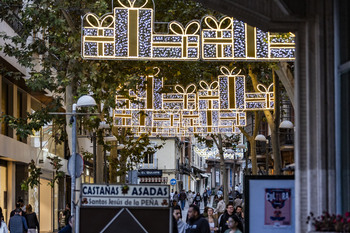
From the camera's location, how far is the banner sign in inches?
545

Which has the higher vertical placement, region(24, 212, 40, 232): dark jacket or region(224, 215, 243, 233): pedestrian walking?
region(224, 215, 243, 233): pedestrian walking

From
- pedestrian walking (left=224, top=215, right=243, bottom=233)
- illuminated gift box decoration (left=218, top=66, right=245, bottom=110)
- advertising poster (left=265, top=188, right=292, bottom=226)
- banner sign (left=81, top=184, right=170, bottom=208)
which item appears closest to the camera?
advertising poster (left=265, top=188, right=292, bottom=226)

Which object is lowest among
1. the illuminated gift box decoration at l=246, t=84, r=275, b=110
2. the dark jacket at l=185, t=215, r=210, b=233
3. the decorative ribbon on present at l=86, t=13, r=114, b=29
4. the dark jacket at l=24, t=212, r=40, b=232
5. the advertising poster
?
the dark jacket at l=24, t=212, r=40, b=232

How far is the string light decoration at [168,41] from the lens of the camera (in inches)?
622

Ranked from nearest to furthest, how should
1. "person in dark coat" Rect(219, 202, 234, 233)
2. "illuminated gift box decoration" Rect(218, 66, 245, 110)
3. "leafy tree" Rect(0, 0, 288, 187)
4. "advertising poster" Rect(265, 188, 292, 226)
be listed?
"advertising poster" Rect(265, 188, 292, 226)
"person in dark coat" Rect(219, 202, 234, 233)
"leafy tree" Rect(0, 0, 288, 187)
"illuminated gift box decoration" Rect(218, 66, 245, 110)

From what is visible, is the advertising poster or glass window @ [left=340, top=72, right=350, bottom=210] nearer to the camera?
glass window @ [left=340, top=72, right=350, bottom=210]

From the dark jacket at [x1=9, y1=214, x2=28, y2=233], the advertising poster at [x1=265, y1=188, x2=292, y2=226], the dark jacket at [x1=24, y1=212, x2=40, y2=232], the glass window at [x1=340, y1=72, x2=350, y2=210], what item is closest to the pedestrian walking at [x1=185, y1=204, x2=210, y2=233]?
the advertising poster at [x1=265, y1=188, x2=292, y2=226]

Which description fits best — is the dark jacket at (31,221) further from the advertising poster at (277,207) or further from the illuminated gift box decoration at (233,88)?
the advertising poster at (277,207)

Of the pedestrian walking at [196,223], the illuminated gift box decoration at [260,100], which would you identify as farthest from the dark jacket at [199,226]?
the illuminated gift box decoration at [260,100]

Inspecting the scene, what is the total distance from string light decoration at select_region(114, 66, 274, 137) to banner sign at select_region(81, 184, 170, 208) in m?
Answer: 11.3

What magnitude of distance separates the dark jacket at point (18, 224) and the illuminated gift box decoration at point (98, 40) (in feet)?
28.8

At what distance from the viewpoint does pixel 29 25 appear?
2536 centimetres

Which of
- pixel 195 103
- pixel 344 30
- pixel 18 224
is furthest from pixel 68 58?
pixel 344 30

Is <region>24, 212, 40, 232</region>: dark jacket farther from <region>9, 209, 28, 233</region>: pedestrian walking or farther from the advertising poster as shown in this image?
the advertising poster
